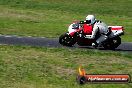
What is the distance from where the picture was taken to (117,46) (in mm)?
22875

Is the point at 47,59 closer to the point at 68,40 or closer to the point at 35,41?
the point at 68,40

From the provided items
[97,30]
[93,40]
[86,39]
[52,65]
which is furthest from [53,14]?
[52,65]

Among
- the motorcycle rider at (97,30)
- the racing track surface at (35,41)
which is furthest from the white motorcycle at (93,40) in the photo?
the racing track surface at (35,41)

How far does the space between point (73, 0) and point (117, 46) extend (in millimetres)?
26268

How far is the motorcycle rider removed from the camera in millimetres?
22328

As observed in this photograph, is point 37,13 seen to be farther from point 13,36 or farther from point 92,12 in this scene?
point 13,36

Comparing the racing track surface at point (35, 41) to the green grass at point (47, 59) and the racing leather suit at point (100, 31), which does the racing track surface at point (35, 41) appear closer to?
the racing leather suit at point (100, 31)

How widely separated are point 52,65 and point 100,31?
5487 mm

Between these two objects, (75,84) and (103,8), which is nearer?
(75,84)

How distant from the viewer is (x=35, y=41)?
24.4m

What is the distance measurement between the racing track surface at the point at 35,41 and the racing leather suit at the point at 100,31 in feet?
3.63

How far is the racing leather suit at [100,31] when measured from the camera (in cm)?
2231

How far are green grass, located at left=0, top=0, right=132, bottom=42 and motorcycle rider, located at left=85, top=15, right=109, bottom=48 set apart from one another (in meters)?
4.78

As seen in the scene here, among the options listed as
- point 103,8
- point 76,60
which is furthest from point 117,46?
point 103,8
